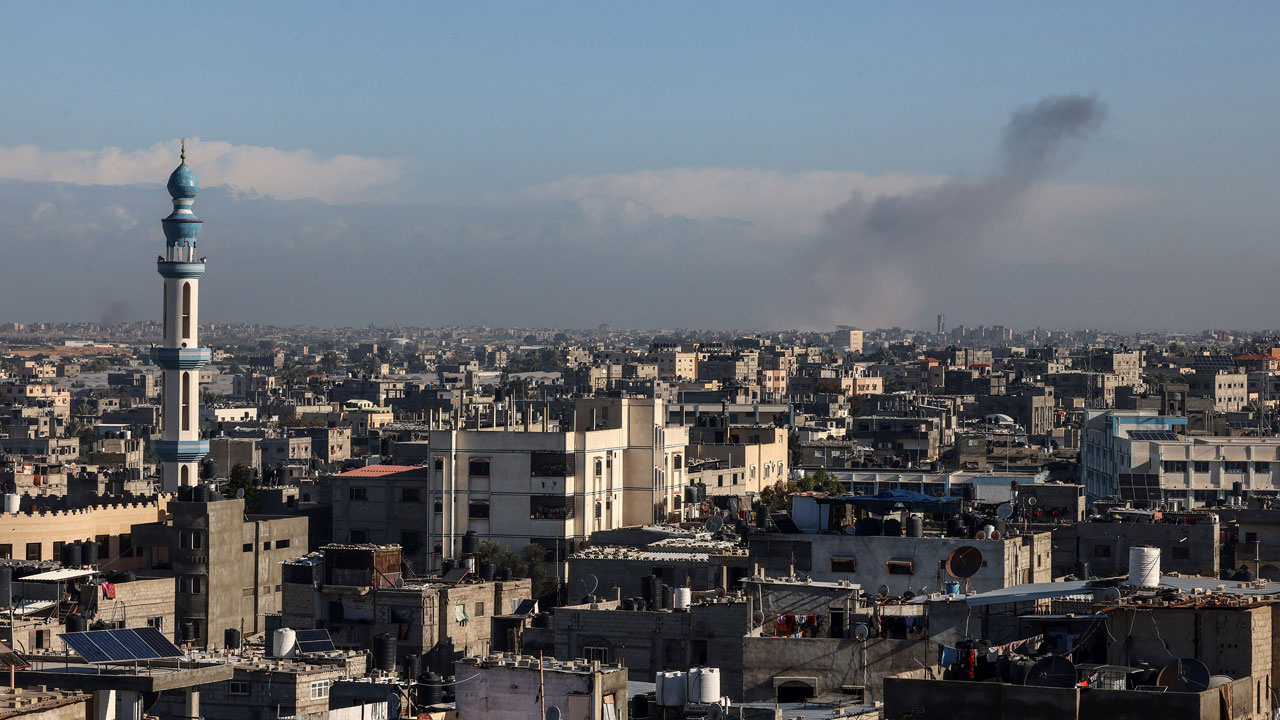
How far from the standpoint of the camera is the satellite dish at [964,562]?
2720 cm

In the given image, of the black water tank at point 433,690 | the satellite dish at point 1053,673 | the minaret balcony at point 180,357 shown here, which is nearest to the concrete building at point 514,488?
the minaret balcony at point 180,357

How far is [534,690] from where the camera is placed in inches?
794

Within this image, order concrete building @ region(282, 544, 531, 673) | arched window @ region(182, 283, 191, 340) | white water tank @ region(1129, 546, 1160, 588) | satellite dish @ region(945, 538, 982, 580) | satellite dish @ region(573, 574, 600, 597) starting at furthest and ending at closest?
arched window @ region(182, 283, 191, 340) < satellite dish @ region(573, 574, 600, 597) < concrete building @ region(282, 544, 531, 673) < satellite dish @ region(945, 538, 982, 580) < white water tank @ region(1129, 546, 1160, 588)

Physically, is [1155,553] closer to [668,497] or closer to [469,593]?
[469,593]

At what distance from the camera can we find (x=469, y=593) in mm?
31125

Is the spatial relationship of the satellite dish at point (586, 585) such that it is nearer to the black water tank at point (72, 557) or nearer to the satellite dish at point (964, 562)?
the satellite dish at point (964, 562)

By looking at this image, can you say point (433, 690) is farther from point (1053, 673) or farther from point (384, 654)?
point (1053, 673)

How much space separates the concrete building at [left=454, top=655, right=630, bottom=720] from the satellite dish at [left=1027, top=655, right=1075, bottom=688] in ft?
17.7

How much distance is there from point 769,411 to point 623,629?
63320mm

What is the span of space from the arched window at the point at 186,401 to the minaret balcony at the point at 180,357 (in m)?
0.40

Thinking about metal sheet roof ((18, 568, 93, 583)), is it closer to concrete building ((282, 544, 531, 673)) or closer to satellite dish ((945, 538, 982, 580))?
concrete building ((282, 544, 531, 673))

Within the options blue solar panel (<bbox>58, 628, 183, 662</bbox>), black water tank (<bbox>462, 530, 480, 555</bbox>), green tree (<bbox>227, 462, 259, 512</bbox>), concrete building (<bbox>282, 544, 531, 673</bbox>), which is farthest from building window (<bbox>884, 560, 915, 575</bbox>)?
green tree (<bbox>227, 462, 259, 512</bbox>)

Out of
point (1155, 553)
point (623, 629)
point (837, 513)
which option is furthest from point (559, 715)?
point (837, 513)

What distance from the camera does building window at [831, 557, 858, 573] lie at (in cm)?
2903
